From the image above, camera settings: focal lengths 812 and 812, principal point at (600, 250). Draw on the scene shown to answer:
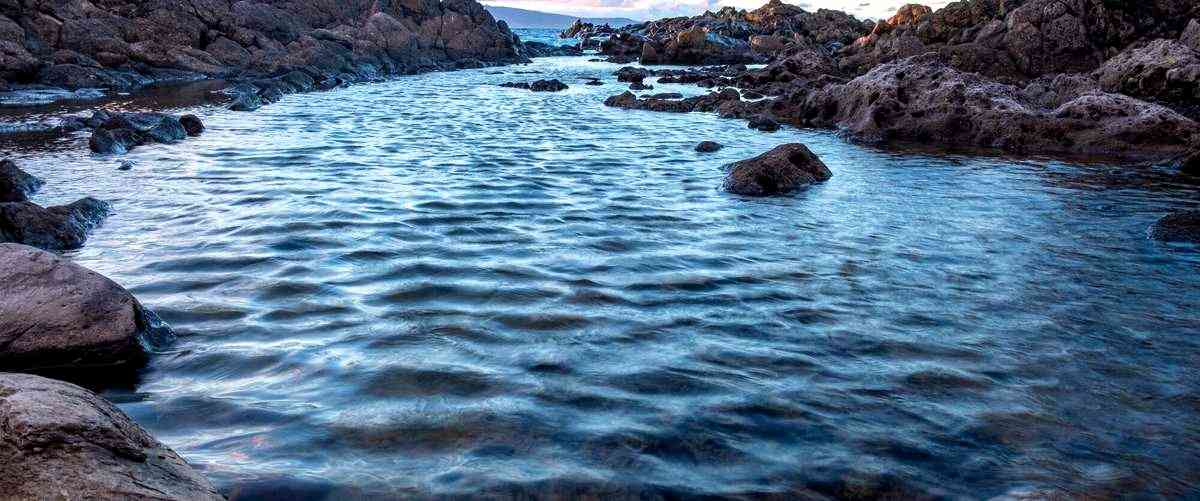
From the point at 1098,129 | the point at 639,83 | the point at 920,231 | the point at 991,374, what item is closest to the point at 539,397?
the point at 991,374

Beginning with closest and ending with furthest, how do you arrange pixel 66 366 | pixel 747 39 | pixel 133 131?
1. pixel 66 366
2. pixel 133 131
3. pixel 747 39

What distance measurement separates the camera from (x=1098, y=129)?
44.8ft

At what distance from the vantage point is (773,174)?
9773 mm

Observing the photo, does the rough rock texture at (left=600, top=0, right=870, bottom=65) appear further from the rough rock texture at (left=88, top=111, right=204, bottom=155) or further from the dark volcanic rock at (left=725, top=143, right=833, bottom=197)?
the dark volcanic rock at (left=725, top=143, right=833, bottom=197)

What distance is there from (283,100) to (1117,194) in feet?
65.9

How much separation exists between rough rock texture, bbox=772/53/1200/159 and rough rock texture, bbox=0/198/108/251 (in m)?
12.8

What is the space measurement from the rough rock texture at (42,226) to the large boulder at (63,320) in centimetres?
230

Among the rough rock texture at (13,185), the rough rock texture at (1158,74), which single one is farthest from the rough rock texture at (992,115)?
the rough rock texture at (13,185)

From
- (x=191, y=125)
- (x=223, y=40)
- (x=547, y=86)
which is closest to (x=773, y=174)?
(x=191, y=125)

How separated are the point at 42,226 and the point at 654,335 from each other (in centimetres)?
540

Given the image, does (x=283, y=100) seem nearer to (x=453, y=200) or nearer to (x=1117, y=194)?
(x=453, y=200)

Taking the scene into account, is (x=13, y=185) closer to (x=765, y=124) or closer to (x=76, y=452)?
(x=76, y=452)

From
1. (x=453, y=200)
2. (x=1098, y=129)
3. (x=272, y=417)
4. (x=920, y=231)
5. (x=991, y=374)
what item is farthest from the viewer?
(x=1098, y=129)

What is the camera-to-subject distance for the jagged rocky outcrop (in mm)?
23491
